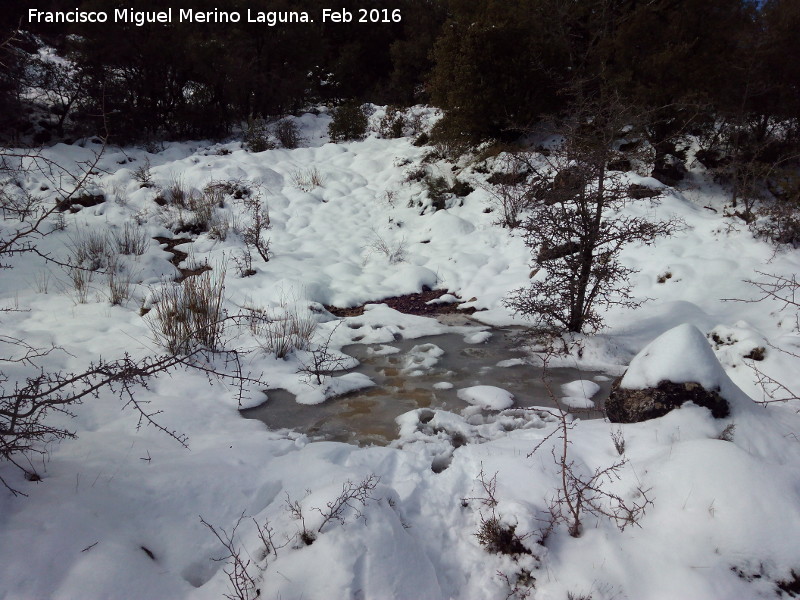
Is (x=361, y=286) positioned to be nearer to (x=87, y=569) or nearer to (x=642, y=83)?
(x=87, y=569)

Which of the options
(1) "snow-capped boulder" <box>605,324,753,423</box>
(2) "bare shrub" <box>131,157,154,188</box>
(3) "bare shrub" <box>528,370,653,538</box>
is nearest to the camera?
(3) "bare shrub" <box>528,370,653,538</box>

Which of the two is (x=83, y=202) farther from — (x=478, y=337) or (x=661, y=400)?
(x=661, y=400)

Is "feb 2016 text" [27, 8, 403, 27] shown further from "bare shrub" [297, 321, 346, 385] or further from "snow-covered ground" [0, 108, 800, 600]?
"bare shrub" [297, 321, 346, 385]

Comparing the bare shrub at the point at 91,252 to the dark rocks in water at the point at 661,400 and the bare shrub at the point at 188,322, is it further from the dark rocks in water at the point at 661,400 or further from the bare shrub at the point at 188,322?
the dark rocks in water at the point at 661,400

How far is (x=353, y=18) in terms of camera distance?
1762cm

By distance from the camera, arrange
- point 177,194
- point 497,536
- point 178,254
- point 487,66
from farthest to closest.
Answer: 1. point 487,66
2. point 177,194
3. point 178,254
4. point 497,536

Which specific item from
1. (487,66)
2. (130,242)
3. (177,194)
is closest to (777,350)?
(487,66)

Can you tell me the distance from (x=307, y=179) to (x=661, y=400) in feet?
31.3

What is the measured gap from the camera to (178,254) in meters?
7.85

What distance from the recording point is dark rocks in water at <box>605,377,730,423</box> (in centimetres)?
283

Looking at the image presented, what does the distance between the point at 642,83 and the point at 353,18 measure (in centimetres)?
1238

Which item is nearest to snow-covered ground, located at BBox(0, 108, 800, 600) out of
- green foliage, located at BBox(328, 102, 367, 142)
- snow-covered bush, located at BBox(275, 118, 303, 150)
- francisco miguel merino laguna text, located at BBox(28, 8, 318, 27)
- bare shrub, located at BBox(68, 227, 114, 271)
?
bare shrub, located at BBox(68, 227, 114, 271)

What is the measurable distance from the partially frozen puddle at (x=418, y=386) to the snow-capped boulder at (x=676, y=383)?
23.7 inches

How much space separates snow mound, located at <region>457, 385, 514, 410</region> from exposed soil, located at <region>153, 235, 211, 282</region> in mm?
4569
